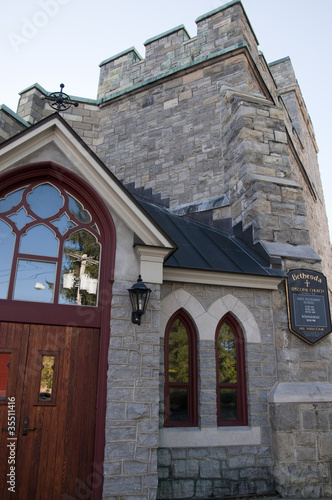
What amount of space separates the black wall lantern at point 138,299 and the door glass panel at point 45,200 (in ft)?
5.61

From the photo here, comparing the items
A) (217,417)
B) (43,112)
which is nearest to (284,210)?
(217,417)

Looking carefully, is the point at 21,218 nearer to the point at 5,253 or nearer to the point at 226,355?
the point at 5,253

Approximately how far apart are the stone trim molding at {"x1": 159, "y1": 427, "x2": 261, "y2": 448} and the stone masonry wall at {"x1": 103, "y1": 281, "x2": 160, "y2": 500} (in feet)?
2.76

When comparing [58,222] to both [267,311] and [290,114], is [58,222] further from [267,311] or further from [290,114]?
[290,114]

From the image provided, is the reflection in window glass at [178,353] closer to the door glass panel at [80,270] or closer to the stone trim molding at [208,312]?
the stone trim molding at [208,312]

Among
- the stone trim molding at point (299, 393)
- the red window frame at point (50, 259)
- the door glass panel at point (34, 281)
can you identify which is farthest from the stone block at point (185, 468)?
the door glass panel at point (34, 281)

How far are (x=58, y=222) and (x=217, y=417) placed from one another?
3.97 metres

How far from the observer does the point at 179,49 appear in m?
11.7

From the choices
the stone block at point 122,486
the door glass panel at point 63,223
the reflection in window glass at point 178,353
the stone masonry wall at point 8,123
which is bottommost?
the stone block at point 122,486

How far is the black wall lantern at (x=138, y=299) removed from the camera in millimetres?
5447

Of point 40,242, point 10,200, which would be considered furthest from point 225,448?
point 10,200

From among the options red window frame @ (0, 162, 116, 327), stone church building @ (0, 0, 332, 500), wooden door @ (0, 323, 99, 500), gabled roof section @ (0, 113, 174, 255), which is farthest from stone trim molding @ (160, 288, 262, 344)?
wooden door @ (0, 323, 99, 500)

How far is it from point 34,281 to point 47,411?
173 centimetres

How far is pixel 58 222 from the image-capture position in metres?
5.91
